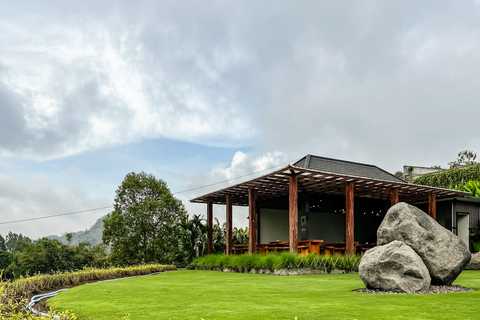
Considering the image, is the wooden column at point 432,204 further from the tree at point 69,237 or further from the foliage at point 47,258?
the tree at point 69,237

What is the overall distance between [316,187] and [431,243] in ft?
33.2

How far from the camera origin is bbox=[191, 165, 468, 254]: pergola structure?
1466 cm

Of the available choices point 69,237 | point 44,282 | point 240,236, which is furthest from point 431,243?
point 69,237

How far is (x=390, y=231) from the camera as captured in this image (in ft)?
29.0

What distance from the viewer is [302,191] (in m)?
19.8

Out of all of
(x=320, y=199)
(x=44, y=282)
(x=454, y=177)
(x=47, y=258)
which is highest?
(x=454, y=177)

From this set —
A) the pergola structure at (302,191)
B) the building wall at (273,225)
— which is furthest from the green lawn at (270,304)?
the building wall at (273,225)

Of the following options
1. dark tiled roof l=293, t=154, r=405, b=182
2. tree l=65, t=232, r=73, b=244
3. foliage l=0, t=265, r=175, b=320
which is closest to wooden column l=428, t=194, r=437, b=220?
dark tiled roof l=293, t=154, r=405, b=182

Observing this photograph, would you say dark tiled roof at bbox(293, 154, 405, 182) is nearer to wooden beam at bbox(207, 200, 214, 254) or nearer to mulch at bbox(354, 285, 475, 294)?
wooden beam at bbox(207, 200, 214, 254)

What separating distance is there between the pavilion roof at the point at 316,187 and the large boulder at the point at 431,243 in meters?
5.37

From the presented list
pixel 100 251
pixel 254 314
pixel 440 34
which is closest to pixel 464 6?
pixel 440 34

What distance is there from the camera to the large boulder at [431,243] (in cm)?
829

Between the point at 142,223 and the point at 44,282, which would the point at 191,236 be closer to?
the point at 142,223

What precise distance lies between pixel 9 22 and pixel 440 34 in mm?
12814
